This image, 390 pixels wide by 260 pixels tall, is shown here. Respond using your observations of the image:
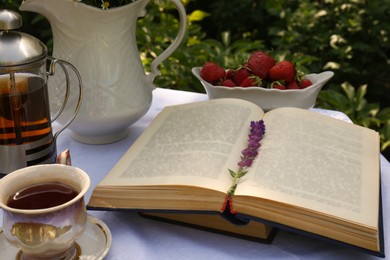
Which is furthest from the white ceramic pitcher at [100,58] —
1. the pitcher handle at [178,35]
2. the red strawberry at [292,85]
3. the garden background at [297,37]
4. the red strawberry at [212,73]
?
the garden background at [297,37]

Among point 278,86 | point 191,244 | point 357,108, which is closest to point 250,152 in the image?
point 191,244

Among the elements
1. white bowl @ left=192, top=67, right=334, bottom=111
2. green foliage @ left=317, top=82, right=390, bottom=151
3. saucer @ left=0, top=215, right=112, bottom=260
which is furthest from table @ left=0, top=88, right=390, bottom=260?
green foliage @ left=317, top=82, right=390, bottom=151

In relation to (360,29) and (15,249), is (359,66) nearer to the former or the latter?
(360,29)

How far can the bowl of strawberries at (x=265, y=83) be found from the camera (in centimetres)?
96

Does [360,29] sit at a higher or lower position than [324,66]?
higher

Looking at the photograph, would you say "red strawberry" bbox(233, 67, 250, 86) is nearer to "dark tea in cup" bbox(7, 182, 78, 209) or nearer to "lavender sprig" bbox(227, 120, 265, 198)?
"lavender sprig" bbox(227, 120, 265, 198)

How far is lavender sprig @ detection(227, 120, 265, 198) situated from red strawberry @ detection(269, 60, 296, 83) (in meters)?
0.17

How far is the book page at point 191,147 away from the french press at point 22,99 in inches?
5.2

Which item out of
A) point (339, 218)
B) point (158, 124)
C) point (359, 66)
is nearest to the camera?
point (339, 218)

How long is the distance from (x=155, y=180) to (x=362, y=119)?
109 centimetres

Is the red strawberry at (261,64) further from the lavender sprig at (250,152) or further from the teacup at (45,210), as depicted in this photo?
the teacup at (45,210)

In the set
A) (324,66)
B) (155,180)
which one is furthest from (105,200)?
(324,66)

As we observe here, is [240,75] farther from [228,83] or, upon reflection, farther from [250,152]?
[250,152]

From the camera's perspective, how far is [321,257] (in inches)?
26.6
